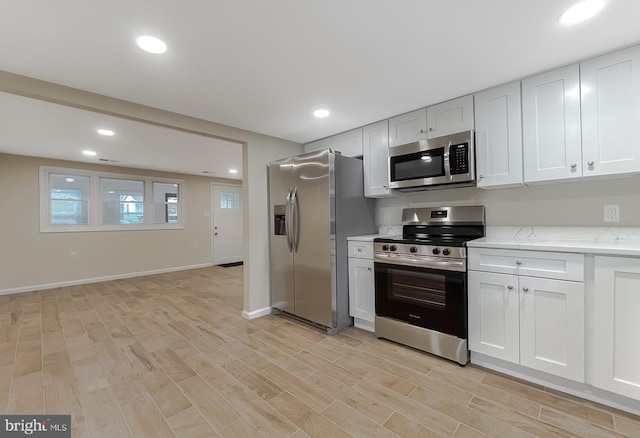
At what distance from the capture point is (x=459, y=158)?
244cm

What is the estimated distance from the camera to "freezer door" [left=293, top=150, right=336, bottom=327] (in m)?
2.86

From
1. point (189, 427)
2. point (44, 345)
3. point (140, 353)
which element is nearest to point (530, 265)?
point (189, 427)

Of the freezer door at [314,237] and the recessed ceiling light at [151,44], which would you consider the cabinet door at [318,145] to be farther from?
the recessed ceiling light at [151,44]

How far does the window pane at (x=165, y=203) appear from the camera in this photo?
6.29m

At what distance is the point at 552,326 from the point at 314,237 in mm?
2036

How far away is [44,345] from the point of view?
2660 mm

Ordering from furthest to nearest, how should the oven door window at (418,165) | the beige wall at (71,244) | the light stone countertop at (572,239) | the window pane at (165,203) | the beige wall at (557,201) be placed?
the window pane at (165,203) → the beige wall at (71,244) → the oven door window at (418,165) → the beige wall at (557,201) → the light stone countertop at (572,239)

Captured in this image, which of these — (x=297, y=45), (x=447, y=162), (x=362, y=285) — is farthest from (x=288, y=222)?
(x=297, y=45)

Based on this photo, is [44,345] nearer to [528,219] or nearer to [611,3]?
[528,219]

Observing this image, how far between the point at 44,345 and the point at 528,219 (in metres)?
4.57

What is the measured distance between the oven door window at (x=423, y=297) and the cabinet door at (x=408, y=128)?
129 cm

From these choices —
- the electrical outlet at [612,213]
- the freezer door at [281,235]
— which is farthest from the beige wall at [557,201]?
the freezer door at [281,235]

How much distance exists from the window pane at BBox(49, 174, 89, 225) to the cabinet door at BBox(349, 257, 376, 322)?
214 inches

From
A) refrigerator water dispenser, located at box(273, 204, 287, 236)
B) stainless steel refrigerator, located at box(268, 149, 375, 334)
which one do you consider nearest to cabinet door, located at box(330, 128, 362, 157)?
stainless steel refrigerator, located at box(268, 149, 375, 334)
